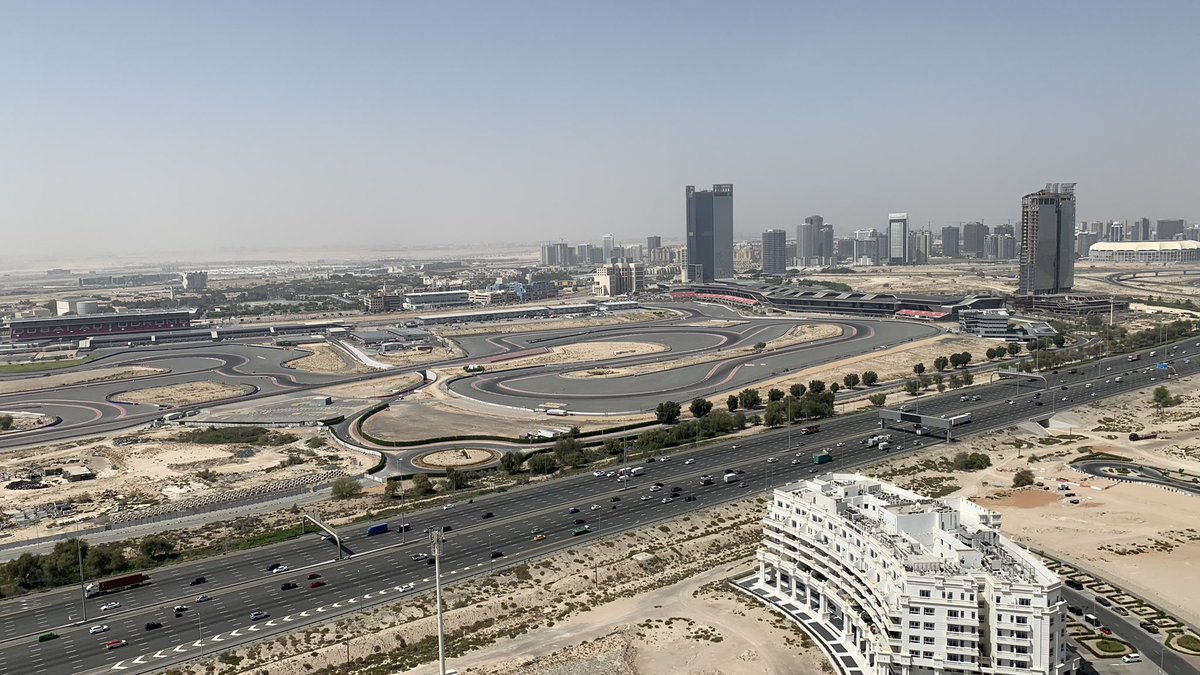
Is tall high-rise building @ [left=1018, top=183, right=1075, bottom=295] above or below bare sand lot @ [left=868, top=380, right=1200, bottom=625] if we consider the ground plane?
above

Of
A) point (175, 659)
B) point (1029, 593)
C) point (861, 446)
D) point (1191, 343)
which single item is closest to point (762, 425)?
point (861, 446)

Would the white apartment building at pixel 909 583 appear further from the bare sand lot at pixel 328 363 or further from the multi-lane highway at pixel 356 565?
the bare sand lot at pixel 328 363

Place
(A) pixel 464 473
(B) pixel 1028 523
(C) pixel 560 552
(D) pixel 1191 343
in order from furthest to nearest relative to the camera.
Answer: (D) pixel 1191 343
(A) pixel 464 473
(B) pixel 1028 523
(C) pixel 560 552

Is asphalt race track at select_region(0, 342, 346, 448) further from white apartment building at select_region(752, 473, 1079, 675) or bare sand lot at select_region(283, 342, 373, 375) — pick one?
white apartment building at select_region(752, 473, 1079, 675)

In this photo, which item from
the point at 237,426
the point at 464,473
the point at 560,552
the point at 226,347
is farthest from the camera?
the point at 226,347

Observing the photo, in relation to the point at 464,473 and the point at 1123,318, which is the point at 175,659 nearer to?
the point at 464,473

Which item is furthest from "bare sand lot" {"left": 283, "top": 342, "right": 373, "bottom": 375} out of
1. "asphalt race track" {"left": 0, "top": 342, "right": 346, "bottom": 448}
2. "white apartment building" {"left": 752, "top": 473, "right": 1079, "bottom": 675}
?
"white apartment building" {"left": 752, "top": 473, "right": 1079, "bottom": 675}

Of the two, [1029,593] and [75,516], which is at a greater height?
[1029,593]
